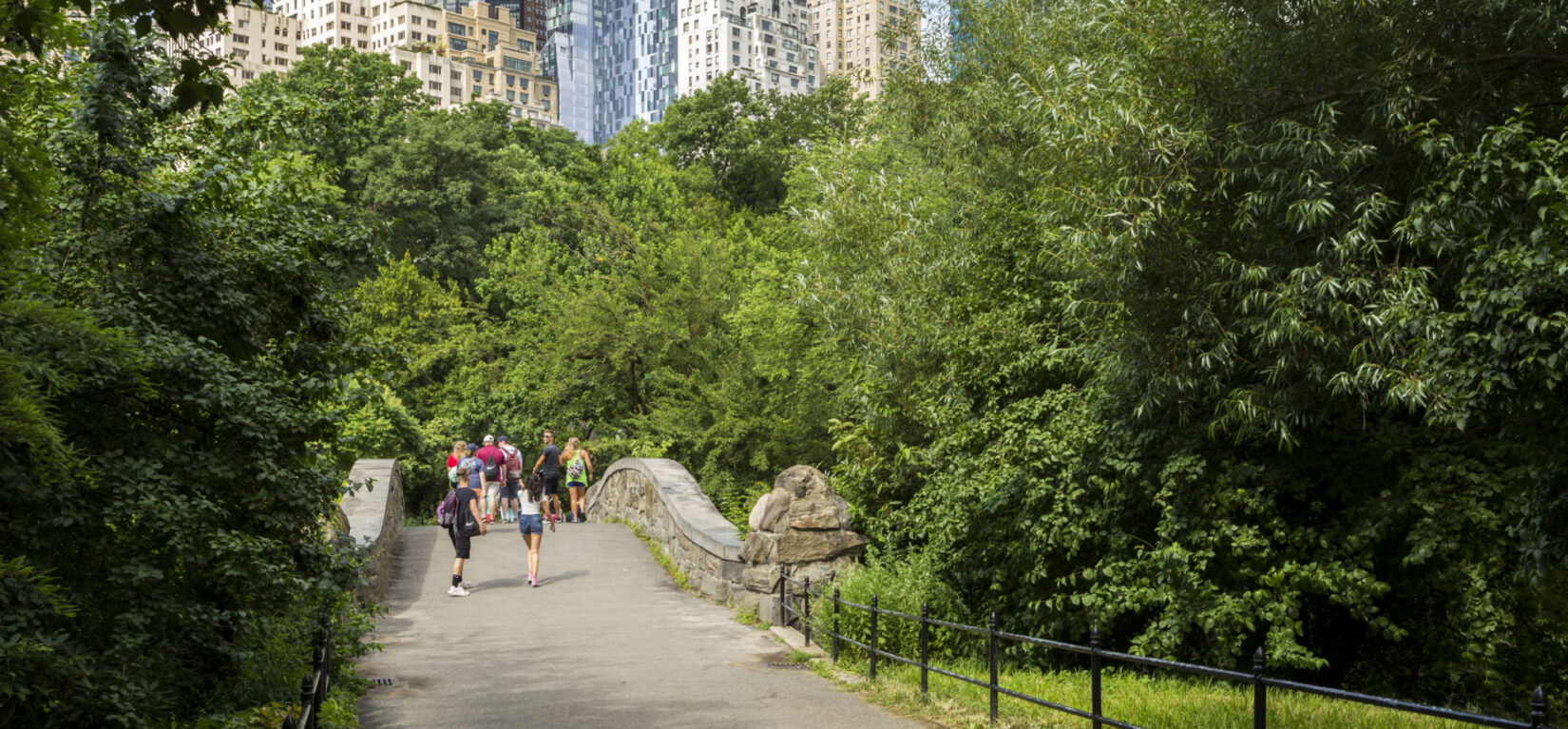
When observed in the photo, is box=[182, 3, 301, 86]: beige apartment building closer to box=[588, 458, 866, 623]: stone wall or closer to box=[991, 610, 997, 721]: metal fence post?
box=[588, 458, 866, 623]: stone wall

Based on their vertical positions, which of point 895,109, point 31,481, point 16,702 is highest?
point 895,109

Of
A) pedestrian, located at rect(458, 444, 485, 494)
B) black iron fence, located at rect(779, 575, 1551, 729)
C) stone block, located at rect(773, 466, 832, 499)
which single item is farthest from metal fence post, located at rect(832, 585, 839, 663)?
pedestrian, located at rect(458, 444, 485, 494)

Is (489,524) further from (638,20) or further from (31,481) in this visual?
(638,20)

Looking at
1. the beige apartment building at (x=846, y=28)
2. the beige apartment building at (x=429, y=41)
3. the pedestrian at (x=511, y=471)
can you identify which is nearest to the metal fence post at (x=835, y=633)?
the pedestrian at (x=511, y=471)

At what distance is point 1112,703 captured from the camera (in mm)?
8102

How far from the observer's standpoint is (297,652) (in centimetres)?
822

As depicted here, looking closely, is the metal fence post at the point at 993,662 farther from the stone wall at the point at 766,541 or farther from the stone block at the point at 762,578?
the stone block at the point at 762,578

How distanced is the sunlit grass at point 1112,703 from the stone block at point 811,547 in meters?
1.66

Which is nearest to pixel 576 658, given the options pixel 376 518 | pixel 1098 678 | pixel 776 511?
pixel 776 511

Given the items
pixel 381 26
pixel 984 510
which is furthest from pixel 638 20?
pixel 984 510

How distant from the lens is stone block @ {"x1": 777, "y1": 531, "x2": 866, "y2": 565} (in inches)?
Result: 446

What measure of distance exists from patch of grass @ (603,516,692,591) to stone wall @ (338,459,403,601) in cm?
339

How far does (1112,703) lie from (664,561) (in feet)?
28.5

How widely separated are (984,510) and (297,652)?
6197 mm
